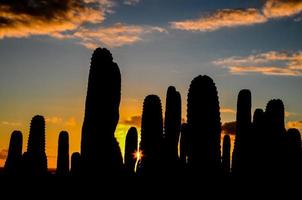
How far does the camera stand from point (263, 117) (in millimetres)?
19391

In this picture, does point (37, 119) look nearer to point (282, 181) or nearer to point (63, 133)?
point (63, 133)

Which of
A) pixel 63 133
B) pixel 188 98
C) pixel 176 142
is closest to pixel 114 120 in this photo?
pixel 188 98

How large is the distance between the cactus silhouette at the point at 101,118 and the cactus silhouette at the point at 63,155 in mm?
10472

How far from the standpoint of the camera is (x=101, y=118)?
1564 centimetres

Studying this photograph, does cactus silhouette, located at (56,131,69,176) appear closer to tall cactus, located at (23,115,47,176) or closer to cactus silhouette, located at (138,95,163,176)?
tall cactus, located at (23,115,47,176)

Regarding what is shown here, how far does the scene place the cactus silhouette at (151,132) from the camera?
1745 cm

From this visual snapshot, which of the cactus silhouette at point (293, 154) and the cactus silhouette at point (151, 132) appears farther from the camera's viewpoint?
the cactus silhouette at point (151, 132)

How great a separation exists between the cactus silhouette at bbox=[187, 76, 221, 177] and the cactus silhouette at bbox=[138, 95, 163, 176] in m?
3.62

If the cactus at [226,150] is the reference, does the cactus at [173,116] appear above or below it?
above

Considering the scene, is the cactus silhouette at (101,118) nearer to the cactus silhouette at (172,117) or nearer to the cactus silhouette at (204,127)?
the cactus silhouette at (204,127)

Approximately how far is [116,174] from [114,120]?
1.64m

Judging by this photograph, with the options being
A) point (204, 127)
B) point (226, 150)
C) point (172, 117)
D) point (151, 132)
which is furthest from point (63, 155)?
point (204, 127)

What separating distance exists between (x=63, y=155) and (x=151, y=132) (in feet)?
30.8

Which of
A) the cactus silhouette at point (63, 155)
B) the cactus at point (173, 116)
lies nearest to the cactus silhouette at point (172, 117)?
the cactus at point (173, 116)
